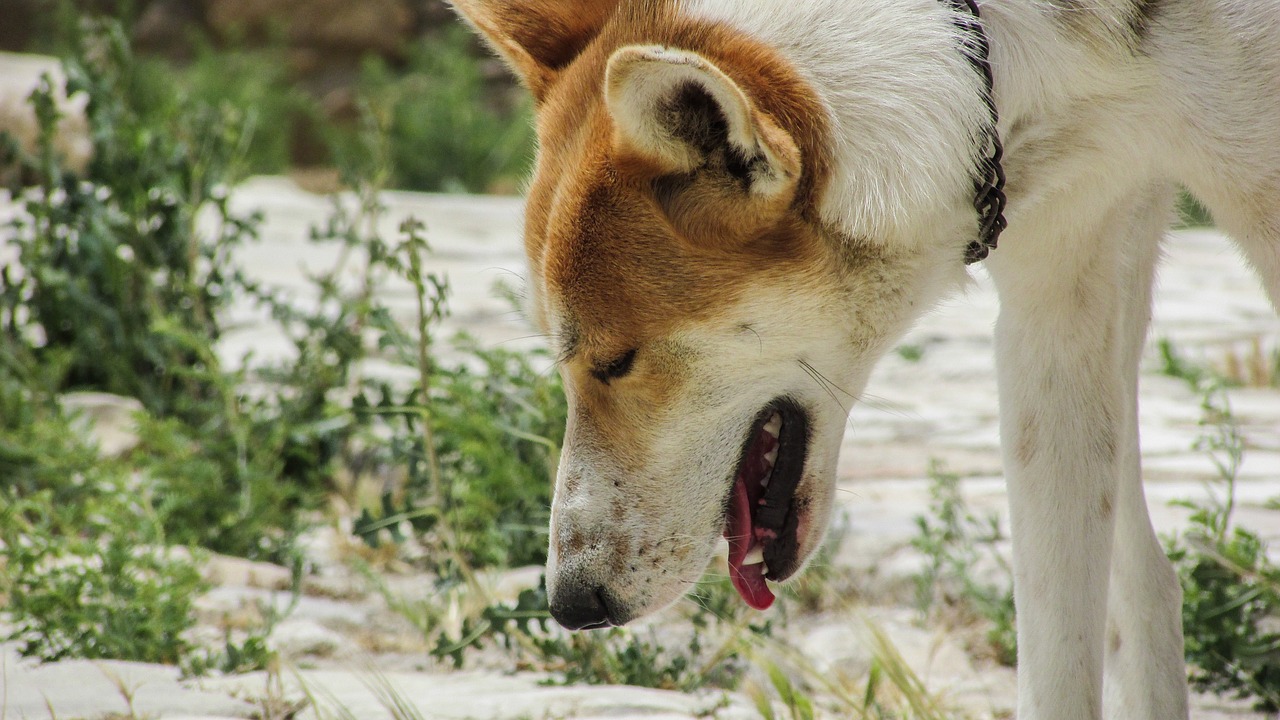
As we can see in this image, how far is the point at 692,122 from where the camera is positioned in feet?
6.67

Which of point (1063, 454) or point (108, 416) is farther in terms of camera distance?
point (108, 416)

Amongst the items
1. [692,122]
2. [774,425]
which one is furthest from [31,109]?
[692,122]

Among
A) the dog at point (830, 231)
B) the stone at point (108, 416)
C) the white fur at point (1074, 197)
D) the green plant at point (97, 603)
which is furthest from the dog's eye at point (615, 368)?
the stone at point (108, 416)

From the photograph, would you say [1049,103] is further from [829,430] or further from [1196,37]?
[829,430]

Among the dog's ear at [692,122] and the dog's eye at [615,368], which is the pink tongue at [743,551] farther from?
the dog's ear at [692,122]

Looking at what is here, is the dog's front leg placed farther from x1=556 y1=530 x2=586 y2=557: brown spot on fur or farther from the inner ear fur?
x1=556 y1=530 x2=586 y2=557: brown spot on fur

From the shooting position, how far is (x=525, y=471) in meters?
3.41

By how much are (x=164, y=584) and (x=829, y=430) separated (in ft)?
5.38

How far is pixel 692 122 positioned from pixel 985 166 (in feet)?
1.81

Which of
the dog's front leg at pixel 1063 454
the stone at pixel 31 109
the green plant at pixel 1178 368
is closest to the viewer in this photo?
the dog's front leg at pixel 1063 454

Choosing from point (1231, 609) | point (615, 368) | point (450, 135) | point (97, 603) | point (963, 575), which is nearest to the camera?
point (615, 368)

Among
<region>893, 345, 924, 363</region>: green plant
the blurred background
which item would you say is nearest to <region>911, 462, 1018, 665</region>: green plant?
<region>893, 345, 924, 363</region>: green plant

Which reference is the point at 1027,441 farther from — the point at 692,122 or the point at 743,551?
the point at 692,122

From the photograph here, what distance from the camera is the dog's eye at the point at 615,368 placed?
227 cm
